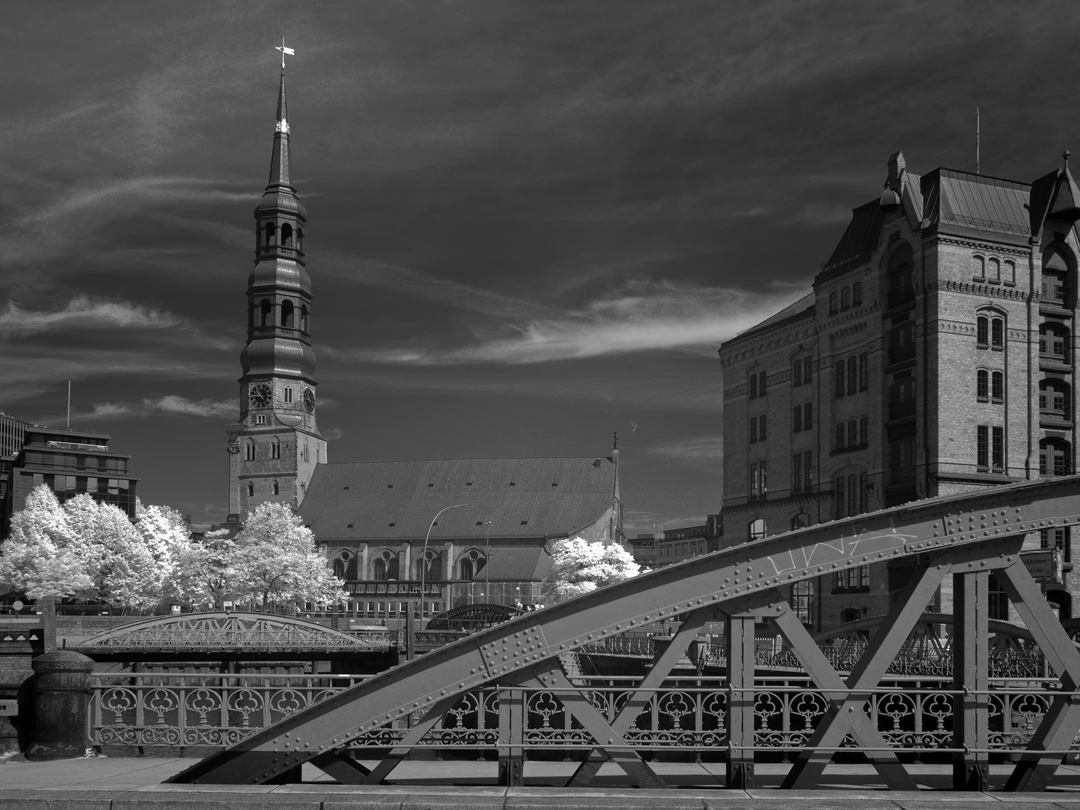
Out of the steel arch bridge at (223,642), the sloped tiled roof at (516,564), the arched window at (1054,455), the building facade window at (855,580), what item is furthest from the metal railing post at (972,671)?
the sloped tiled roof at (516,564)

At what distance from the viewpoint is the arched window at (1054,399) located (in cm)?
5097

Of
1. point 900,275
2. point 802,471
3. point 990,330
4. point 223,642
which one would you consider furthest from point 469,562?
point 990,330

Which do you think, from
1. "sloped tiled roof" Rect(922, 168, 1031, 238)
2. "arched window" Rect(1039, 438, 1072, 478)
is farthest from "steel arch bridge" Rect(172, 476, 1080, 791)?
"arched window" Rect(1039, 438, 1072, 478)

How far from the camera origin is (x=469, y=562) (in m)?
120

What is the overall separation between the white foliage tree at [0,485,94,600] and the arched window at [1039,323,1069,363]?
71.3 m

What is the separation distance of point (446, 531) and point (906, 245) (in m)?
77.3

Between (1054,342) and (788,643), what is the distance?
46.6 metres

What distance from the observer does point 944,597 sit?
47469mm

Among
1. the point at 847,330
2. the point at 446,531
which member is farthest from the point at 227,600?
the point at 847,330

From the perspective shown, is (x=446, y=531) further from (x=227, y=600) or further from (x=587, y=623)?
(x=587, y=623)

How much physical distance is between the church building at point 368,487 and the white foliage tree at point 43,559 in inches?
1199

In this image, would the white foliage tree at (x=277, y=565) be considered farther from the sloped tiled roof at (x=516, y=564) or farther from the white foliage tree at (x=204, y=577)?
the sloped tiled roof at (x=516, y=564)

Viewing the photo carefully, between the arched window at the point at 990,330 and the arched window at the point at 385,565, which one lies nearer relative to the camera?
the arched window at the point at 990,330

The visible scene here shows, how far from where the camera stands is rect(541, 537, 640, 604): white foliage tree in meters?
96.0
